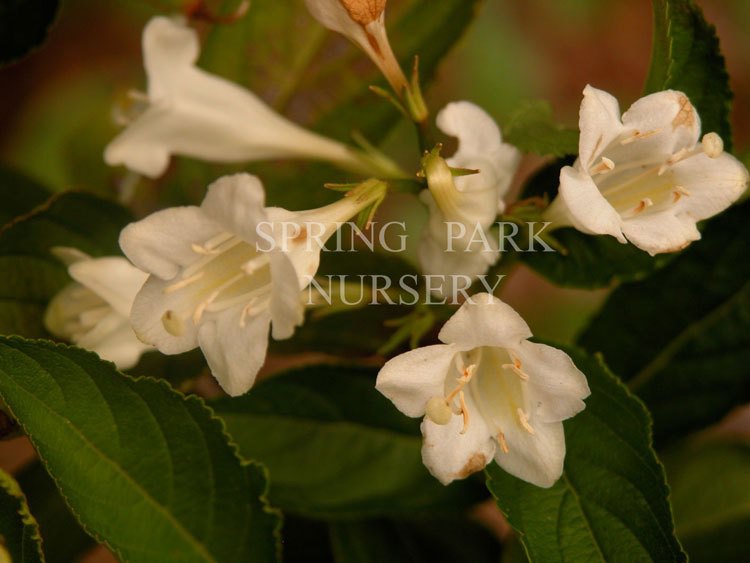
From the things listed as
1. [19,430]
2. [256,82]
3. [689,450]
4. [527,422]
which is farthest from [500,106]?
[19,430]

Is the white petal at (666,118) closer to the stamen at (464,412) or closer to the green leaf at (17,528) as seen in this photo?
the stamen at (464,412)

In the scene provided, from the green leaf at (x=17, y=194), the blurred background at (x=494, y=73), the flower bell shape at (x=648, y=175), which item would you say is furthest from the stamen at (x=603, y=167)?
the blurred background at (x=494, y=73)

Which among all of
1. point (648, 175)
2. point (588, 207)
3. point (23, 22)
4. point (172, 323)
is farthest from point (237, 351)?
point (23, 22)

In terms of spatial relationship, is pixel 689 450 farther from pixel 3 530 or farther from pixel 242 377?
pixel 3 530

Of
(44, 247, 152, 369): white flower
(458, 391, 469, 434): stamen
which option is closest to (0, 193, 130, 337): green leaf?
(44, 247, 152, 369): white flower

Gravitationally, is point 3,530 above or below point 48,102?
above

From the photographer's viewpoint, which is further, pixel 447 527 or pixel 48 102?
pixel 48 102

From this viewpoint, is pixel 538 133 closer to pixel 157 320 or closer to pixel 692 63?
pixel 692 63
